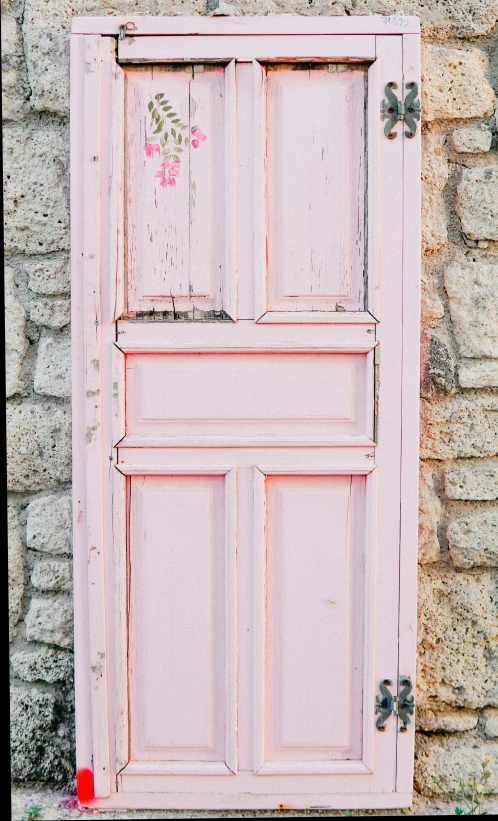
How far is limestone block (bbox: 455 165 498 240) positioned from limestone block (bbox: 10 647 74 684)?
5.18 feet

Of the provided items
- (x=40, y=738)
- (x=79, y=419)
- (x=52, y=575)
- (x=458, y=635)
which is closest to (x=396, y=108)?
(x=79, y=419)

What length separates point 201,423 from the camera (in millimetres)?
1800

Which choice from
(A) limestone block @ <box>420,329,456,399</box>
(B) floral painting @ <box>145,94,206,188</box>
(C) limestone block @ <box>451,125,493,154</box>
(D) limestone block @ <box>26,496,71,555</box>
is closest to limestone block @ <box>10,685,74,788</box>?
(D) limestone block @ <box>26,496,71,555</box>

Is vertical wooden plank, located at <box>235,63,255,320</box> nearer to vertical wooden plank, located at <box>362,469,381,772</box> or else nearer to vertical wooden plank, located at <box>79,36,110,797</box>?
vertical wooden plank, located at <box>79,36,110,797</box>

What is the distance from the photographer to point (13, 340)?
74.2 inches

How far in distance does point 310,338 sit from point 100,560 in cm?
78

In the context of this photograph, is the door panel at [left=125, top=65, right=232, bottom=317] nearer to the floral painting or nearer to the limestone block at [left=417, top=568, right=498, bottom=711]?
the floral painting

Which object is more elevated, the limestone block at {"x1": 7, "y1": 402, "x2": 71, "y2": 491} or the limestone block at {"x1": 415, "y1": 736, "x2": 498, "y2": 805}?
the limestone block at {"x1": 7, "y1": 402, "x2": 71, "y2": 491}

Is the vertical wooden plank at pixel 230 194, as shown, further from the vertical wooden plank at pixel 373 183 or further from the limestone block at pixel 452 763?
the limestone block at pixel 452 763

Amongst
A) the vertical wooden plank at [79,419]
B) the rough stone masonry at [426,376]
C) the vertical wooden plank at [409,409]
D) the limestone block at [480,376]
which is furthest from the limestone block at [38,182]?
the limestone block at [480,376]

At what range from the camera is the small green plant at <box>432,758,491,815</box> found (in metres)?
1.90

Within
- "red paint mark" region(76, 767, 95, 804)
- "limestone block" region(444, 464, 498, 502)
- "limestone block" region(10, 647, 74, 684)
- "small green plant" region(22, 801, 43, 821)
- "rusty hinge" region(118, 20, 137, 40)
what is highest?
"rusty hinge" region(118, 20, 137, 40)

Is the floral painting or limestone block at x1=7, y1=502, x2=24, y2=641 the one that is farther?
limestone block at x1=7, y1=502, x2=24, y2=641

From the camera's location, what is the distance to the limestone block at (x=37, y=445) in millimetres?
1887
